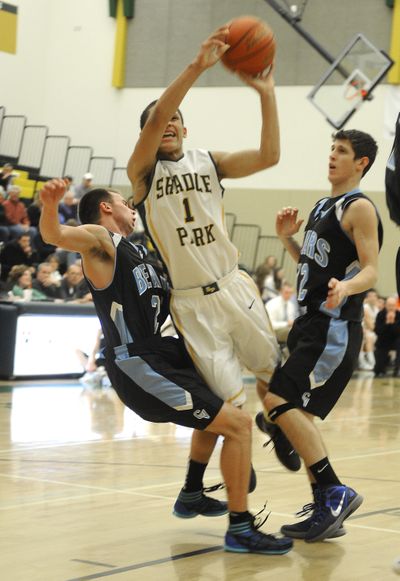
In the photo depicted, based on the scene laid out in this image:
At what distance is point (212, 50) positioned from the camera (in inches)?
155

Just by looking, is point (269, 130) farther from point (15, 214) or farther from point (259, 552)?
point (15, 214)

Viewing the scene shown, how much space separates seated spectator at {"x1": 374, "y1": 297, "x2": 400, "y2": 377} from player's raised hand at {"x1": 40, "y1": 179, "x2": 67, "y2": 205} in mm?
12379

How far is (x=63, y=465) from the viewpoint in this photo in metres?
6.29

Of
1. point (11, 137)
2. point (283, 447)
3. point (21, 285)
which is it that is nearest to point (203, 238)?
point (283, 447)

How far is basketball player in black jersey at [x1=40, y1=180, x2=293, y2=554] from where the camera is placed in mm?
4023

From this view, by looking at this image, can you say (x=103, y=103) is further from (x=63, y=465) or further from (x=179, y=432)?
(x=63, y=465)

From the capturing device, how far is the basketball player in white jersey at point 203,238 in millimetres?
4141

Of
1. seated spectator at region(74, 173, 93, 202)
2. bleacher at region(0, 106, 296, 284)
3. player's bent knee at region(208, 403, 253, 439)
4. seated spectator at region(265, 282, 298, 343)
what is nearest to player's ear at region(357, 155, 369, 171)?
player's bent knee at region(208, 403, 253, 439)

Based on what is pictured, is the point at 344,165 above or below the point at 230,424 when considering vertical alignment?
above

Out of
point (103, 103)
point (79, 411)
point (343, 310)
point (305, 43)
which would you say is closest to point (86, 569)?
point (343, 310)

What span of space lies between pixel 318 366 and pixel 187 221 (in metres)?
0.87

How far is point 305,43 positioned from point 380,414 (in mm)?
11889

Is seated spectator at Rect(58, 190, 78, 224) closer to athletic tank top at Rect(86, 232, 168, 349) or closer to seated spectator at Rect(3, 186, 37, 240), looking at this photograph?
seated spectator at Rect(3, 186, 37, 240)

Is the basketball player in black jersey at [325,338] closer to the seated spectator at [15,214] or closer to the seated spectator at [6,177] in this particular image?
the seated spectator at [15,214]
